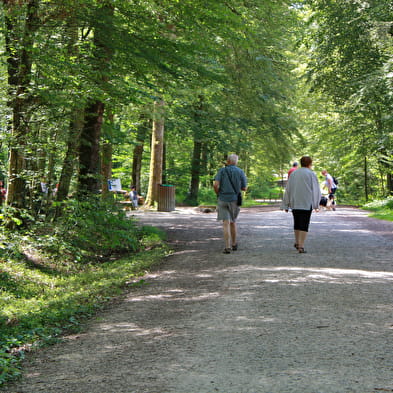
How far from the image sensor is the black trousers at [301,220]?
1095 cm

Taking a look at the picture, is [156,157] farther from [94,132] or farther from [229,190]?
[229,190]

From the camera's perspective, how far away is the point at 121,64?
11.5m

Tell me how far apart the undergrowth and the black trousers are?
9.74 feet

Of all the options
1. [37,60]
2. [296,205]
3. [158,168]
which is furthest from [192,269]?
[158,168]

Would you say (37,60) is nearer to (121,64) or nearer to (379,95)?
(121,64)

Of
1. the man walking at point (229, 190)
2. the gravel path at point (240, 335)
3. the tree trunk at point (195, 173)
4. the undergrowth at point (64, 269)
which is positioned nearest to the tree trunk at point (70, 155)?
the undergrowth at point (64, 269)

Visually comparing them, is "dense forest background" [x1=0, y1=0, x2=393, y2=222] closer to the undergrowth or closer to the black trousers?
the undergrowth

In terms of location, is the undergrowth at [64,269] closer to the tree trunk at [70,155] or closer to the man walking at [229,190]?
the tree trunk at [70,155]

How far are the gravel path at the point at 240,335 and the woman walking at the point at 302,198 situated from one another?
109 centimetres

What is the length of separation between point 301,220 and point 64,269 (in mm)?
4934

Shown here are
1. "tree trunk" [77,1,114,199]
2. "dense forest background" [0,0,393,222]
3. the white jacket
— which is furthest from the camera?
the white jacket

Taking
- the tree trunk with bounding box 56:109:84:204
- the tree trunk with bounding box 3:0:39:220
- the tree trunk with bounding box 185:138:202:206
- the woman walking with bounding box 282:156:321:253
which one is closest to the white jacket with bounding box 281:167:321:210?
the woman walking with bounding box 282:156:321:253

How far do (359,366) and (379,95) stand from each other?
653 inches

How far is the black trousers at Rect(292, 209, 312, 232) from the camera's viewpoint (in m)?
10.9
